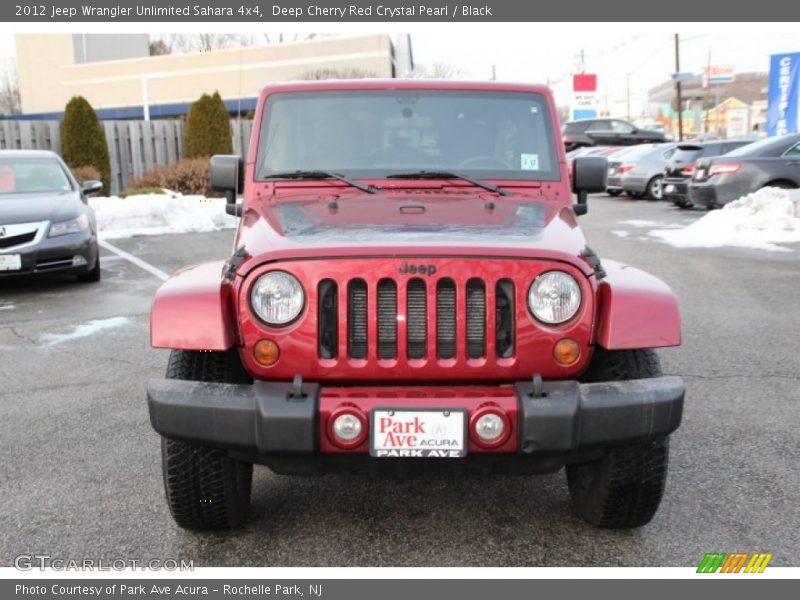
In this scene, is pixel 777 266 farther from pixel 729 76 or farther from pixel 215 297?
pixel 729 76

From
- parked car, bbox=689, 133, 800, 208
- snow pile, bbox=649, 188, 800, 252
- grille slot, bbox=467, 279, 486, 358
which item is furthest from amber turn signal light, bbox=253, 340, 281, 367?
parked car, bbox=689, 133, 800, 208

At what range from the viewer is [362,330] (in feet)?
9.52

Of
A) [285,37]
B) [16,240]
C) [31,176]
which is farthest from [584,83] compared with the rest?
[16,240]

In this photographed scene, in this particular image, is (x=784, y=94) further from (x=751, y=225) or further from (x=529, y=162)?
(x=529, y=162)

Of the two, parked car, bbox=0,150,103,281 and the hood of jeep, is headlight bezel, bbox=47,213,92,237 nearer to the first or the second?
parked car, bbox=0,150,103,281

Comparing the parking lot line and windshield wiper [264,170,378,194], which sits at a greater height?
windshield wiper [264,170,378,194]

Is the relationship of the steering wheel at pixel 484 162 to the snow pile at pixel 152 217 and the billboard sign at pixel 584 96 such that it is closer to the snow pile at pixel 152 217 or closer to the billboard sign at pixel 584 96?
the snow pile at pixel 152 217

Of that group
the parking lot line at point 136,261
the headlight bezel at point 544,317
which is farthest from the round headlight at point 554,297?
the parking lot line at point 136,261

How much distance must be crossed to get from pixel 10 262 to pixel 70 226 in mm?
759

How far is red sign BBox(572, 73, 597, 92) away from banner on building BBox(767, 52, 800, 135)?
2976 cm

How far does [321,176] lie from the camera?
4.05 m

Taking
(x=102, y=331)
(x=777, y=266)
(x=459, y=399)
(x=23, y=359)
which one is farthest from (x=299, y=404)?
(x=777, y=266)

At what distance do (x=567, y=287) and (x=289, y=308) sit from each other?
3.29 ft

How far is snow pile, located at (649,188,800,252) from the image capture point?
11.9m
